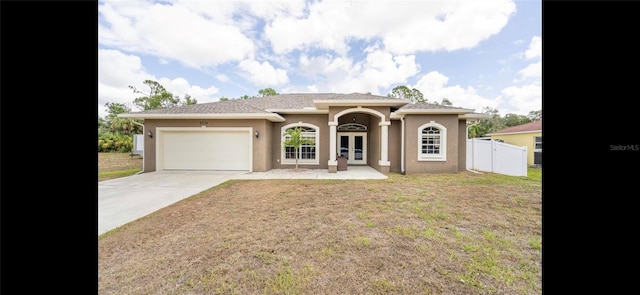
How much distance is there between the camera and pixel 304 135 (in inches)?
476

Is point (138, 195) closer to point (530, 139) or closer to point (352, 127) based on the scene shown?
point (352, 127)

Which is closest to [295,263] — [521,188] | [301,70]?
[521,188]

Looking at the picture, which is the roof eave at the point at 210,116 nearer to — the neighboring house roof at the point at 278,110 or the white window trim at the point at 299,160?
the neighboring house roof at the point at 278,110

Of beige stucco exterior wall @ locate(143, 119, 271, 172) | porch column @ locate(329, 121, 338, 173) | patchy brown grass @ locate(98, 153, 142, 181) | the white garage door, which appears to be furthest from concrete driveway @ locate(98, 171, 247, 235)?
porch column @ locate(329, 121, 338, 173)

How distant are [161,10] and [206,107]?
30.3 feet

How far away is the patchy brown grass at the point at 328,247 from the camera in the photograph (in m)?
2.57

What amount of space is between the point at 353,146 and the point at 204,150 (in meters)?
8.09

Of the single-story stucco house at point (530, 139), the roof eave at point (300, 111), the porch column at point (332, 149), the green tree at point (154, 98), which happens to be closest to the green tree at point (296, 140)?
the roof eave at point (300, 111)

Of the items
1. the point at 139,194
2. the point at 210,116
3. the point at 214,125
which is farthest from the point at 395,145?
the point at 139,194

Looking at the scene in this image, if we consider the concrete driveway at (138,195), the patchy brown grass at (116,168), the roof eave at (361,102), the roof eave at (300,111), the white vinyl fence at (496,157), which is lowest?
the concrete driveway at (138,195)

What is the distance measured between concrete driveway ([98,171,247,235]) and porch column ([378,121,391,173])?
7.12 metres

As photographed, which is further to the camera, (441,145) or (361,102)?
(441,145)
